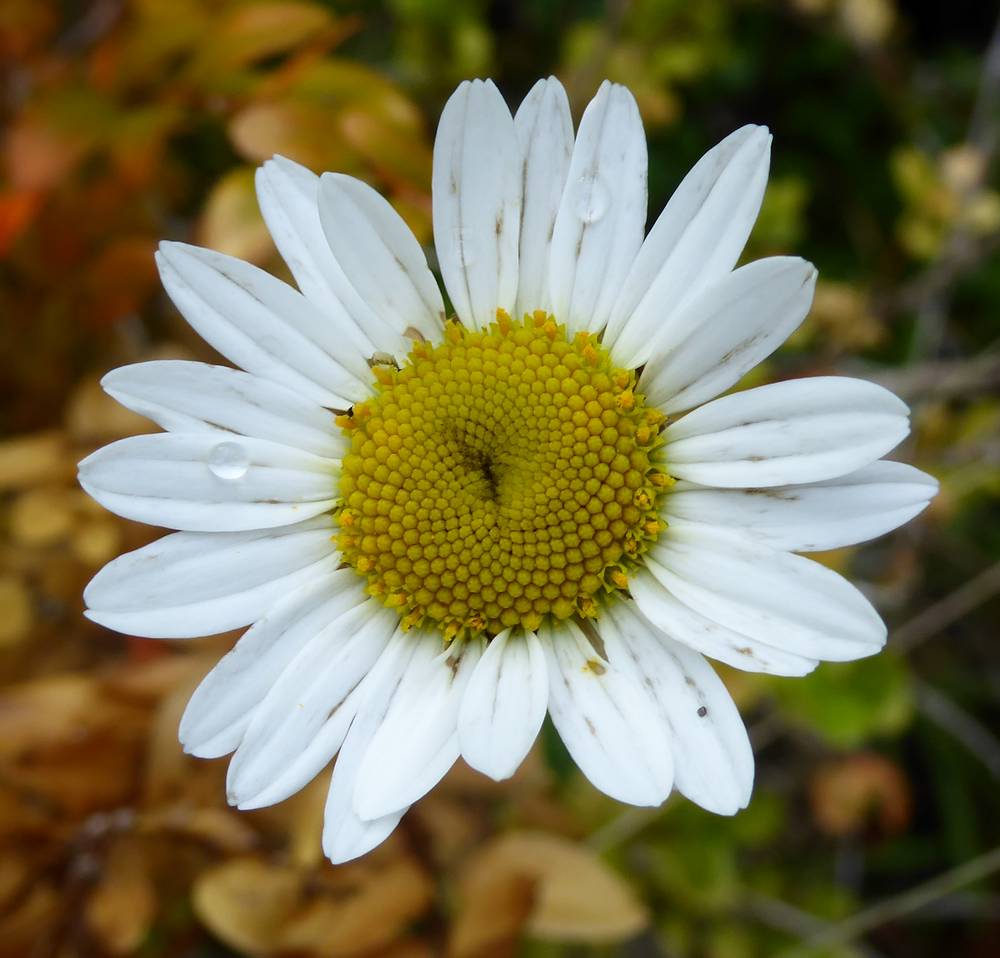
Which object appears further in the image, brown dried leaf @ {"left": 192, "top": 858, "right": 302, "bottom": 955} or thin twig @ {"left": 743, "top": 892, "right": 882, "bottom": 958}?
thin twig @ {"left": 743, "top": 892, "right": 882, "bottom": 958}

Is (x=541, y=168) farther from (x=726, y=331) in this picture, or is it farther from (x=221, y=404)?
(x=221, y=404)

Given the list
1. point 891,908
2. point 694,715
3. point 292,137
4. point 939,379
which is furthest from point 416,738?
point 939,379

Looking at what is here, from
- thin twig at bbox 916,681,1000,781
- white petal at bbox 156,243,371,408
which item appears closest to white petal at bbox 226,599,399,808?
white petal at bbox 156,243,371,408

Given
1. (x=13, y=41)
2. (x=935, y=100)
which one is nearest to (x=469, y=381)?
(x=13, y=41)

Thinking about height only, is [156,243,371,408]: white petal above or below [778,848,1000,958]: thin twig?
above

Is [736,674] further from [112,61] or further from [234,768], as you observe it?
[112,61]

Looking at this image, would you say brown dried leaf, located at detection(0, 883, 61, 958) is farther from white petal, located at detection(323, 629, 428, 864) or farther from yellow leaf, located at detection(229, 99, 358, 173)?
yellow leaf, located at detection(229, 99, 358, 173)

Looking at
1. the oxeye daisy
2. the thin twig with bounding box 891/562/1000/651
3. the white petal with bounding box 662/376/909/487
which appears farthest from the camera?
the thin twig with bounding box 891/562/1000/651
